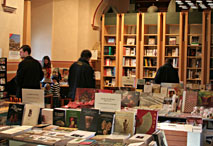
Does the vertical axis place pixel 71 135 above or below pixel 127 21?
below

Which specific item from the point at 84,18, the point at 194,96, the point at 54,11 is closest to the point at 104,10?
the point at 84,18

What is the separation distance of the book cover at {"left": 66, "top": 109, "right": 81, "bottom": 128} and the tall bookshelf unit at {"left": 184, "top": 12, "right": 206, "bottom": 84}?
7265mm

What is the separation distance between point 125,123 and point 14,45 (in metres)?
5.25

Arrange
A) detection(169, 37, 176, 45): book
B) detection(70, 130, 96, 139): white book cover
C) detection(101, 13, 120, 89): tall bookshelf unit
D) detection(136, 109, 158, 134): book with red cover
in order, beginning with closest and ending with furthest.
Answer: detection(70, 130, 96, 139): white book cover, detection(136, 109, 158, 134): book with red cover, detection(169, 37, 176, 45): book, detection(101, 13, 120, 89): tall bookshelf unit

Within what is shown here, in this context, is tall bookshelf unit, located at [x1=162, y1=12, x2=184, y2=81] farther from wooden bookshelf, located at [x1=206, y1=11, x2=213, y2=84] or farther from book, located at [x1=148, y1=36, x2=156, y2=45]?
wooden bookshelf, located at [x1=206, y1=11, x2=213, y2=84]

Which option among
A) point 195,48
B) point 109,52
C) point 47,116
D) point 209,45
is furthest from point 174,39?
point 47,116

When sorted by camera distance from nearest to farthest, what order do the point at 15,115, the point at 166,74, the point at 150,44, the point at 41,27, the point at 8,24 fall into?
the point at 15,115 → the point at 8,24 → the point at 166,74 → the point at 41,27 → the point at 150,44

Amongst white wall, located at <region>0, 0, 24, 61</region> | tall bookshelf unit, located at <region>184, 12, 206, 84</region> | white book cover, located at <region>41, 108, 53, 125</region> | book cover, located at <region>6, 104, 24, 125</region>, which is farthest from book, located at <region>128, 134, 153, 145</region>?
tall bookshelf unit, located at <region>184, 12, 206, 84</region>

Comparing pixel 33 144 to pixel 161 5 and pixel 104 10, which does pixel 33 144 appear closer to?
pixel 104 10

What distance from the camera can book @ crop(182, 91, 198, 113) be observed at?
5180 mm

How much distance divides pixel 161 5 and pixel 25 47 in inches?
323

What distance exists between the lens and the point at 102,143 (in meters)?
3.05

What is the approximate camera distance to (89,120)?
348cm

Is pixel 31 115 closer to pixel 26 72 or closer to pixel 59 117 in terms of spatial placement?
pixel 59 117
